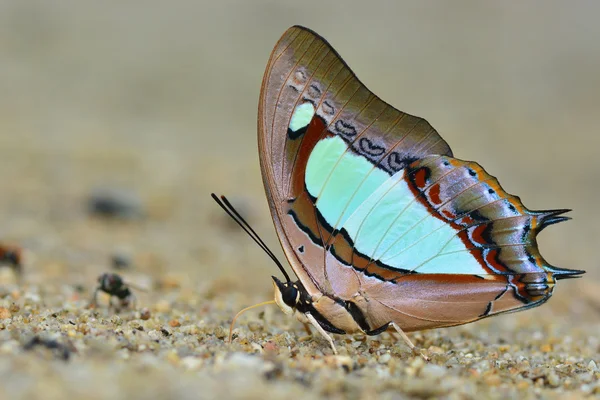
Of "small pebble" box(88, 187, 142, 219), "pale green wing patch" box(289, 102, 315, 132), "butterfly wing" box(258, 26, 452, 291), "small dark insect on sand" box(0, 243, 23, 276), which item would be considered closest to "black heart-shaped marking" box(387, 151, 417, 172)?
"butterfly wing" box(258, 26, 452, 291)

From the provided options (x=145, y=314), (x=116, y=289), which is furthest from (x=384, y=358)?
(x=116, y=289)

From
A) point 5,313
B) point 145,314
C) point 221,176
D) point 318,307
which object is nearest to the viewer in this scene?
point 318,307

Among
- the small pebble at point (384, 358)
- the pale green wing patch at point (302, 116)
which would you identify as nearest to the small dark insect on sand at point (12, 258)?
the pale green wing patch at point (302, 116)

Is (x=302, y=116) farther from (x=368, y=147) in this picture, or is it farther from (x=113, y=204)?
(x=113, y=204)

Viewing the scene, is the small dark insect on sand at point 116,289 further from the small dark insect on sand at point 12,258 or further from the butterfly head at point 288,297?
the butterfly head at point 288,297

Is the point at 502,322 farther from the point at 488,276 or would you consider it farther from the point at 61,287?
the point at 61,287

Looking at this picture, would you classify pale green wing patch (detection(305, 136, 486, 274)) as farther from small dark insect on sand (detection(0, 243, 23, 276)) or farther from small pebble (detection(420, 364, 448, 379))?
small dark insect on sand (detection(0, 243, 23, 276))
